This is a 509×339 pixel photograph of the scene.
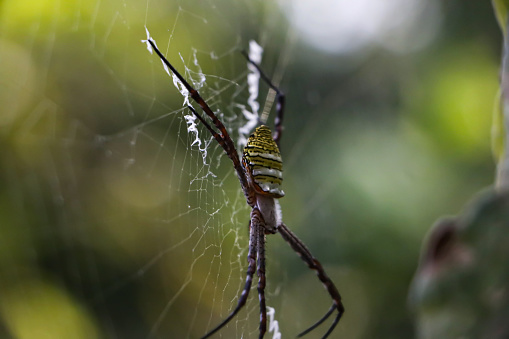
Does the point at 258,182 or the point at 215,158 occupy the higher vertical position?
the point at 215,158

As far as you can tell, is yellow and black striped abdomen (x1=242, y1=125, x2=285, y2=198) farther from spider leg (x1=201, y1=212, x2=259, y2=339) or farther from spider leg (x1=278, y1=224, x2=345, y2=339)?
spider leg (x1=278, y1=224, x2=345, y2=339)

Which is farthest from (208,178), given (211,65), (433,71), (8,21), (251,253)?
(433,71)

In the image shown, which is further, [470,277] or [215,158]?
[215,158]

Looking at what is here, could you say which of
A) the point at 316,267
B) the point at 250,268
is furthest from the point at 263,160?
the point at 316,267

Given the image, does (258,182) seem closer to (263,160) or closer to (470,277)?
(263,160)

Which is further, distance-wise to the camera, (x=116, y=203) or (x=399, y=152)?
(x=399, y=152)

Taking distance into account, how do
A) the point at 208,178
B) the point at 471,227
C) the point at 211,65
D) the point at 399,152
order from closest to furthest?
the point at 471,227, the point at 208,178, the point at 211,65, the point at 399,152

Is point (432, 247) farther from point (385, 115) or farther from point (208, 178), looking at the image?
point (385, 115)
